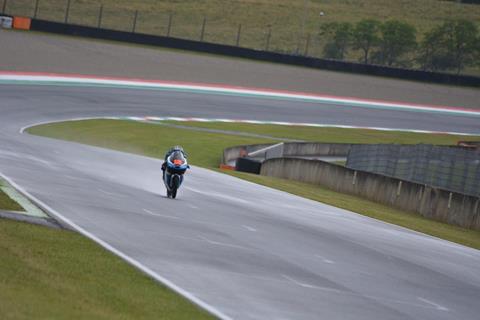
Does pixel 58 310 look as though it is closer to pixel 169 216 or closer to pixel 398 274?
pixel 398 274

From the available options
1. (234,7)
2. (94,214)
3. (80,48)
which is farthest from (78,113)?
(234,7)

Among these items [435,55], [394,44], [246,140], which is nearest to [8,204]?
[246,140]

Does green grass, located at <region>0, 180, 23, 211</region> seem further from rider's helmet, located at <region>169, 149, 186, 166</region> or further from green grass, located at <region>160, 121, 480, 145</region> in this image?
green grass, located at <region>160, 121, 480, 145</region>

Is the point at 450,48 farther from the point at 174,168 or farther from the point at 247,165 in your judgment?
the point at 174,168

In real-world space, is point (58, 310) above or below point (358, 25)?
below

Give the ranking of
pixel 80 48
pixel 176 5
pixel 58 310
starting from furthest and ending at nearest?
pixel 176 5, pixel 80 48, pixel 58 310

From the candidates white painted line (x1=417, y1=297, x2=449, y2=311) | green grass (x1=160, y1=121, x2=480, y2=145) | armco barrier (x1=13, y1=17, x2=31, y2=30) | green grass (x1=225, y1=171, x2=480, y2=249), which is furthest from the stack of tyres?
white painted line (x1=417, y1=297, x2=449, y2=311)

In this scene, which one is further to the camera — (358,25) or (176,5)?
(176,5)

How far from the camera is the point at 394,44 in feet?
266

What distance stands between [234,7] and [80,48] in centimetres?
3597

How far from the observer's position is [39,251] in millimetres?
10742

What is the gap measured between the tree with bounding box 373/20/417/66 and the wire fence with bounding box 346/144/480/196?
48.1m

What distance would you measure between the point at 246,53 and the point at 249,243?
174ft

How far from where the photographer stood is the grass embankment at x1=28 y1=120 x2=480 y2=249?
968 inches
